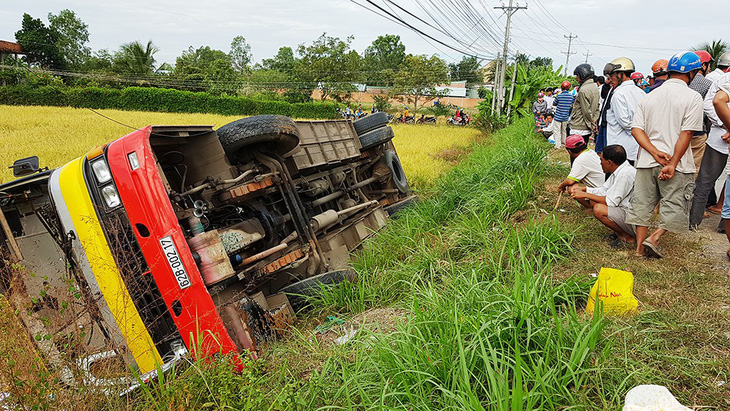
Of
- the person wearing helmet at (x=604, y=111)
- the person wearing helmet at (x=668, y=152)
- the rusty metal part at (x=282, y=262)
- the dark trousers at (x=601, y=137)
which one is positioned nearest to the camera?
the person wearing helmet at (x=668, y=152)

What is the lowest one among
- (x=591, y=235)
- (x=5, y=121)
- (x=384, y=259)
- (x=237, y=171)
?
(x=591, y=235)

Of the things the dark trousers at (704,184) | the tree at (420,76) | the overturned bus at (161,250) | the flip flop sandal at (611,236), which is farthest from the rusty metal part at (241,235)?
the tree at (420,76)

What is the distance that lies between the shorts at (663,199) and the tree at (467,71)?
61830mm

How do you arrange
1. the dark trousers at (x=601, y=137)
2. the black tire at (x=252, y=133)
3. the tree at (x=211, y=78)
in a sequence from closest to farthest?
the black tire at (x=252, y=133), the dark trousers at (x=601, y=137), the tree at (x=211, y=78)

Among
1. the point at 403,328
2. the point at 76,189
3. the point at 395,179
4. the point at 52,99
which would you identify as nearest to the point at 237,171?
the point at 76,189

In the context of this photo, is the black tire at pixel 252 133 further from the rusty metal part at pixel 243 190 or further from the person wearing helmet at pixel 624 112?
the person wearing helmet at pixel 624 112

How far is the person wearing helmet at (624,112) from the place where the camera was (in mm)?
4832

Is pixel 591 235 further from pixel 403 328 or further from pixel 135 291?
pixel 135 291

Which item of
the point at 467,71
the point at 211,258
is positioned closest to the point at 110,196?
the point at 211,258

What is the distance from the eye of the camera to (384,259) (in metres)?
4.45

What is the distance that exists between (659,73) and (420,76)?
33609mm

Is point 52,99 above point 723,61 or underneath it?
above

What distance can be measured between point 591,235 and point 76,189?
4217 millimetres

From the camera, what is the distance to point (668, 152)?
11.2 ft
